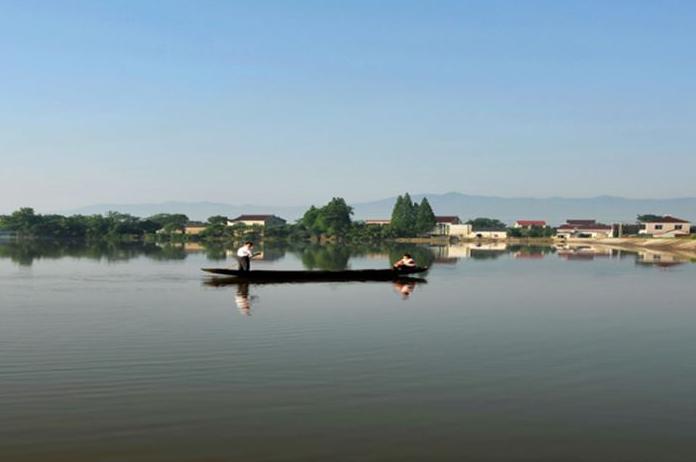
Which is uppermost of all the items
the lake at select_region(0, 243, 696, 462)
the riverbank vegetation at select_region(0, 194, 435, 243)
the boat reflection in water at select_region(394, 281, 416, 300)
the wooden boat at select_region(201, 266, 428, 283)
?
the riverbank vegetation at select_region(0, 194, 435, 243)

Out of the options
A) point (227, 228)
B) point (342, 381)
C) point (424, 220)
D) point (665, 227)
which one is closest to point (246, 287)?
point (342, 381)

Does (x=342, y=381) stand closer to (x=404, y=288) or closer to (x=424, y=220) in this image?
(x=404, y=288)

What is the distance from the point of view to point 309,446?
356 inches

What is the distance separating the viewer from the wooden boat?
112 feet

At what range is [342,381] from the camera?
12.7 metres

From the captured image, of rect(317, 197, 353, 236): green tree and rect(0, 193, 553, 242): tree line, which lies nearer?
rect(0, 193, 553, 242): tree line

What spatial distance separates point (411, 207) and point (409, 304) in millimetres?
164470

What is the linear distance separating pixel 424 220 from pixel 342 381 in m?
175

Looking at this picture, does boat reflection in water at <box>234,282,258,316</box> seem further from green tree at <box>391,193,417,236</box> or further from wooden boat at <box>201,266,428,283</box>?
green tree at <box>391,193,417,236</box>

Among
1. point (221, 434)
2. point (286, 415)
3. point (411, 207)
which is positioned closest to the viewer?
point (221, 434)

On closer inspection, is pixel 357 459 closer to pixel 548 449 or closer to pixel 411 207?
pixel 548 449

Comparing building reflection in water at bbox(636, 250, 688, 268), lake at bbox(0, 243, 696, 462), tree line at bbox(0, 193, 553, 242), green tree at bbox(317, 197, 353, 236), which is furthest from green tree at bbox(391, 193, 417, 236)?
lake at bbox(0, 243, 696, 462)

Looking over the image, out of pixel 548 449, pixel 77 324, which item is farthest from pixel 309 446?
pixel 77 324

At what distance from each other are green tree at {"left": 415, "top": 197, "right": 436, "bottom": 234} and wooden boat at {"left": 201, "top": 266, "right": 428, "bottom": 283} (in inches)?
5792
